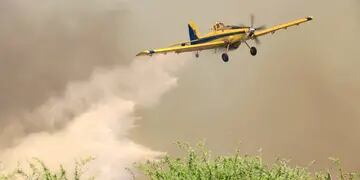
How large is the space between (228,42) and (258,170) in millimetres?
40501

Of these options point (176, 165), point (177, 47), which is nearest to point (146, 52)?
point (177, 47)

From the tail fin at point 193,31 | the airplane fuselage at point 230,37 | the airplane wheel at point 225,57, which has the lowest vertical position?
the airplane wheel at point 225,57

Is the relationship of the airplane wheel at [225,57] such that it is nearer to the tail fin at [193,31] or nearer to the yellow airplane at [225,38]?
the yellow airplane at [225,38]

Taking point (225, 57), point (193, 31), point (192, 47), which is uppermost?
point (193, 31)

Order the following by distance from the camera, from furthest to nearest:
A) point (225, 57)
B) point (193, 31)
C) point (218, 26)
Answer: point (193, 31)
point (218, 26)
point (225, 57)

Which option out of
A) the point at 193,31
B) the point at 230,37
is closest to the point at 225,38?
the point at 230,37

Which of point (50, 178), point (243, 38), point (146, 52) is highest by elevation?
point (243, 38)

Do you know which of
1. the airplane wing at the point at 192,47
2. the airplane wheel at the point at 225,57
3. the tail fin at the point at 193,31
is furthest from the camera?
the tail fin at the point at 193,31

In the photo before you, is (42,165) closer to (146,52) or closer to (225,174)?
(225,174)

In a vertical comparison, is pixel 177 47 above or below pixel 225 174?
above

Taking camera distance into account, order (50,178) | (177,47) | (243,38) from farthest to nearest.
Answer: (177,47)
(243,38)
(50,178)

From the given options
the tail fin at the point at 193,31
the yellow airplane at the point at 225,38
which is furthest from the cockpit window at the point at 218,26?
the tail fin at the point at 193,31

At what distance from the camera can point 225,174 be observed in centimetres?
3800

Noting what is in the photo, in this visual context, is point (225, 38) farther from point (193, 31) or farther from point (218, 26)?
point (193, 31)
